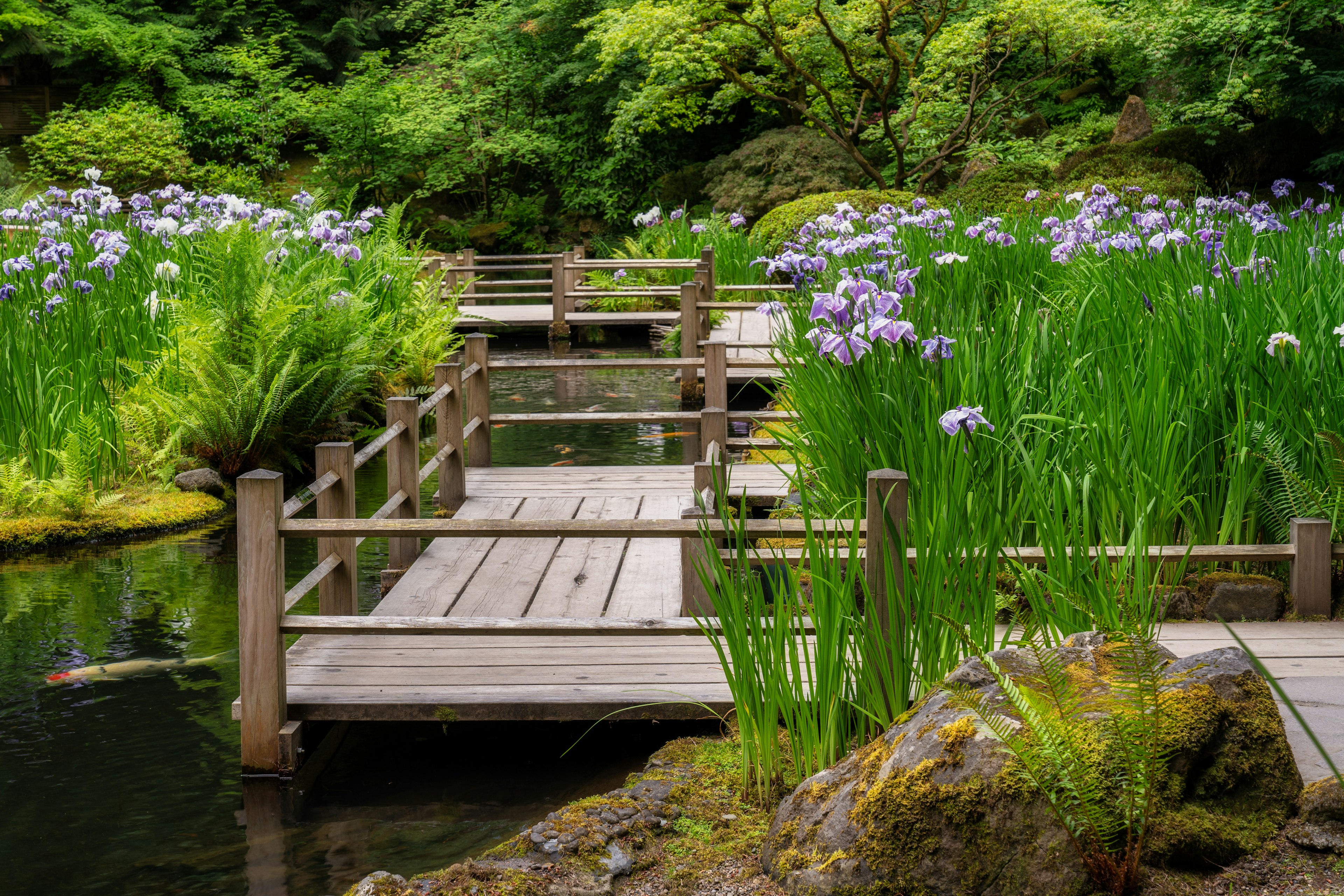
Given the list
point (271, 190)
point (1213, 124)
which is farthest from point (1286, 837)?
point (271, 190)

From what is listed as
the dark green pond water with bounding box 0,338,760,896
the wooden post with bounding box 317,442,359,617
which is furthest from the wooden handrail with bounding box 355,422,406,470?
the dark green pond water with bounding box 0,338,760,896

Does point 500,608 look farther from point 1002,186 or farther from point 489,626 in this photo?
point 1002,186

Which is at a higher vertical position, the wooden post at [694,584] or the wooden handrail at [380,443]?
the wooden handrail at [380,443]

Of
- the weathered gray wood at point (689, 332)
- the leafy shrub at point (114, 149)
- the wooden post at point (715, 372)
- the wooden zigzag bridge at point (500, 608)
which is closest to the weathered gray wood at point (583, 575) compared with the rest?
the wooden zigzag bridge at point (500, 608)

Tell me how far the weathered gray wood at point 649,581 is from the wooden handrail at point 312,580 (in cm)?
92

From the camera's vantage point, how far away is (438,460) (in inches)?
213

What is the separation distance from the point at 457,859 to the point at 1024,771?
1521 millimetres

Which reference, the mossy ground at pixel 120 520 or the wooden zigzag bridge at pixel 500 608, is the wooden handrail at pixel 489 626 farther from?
the mossy ground at pixel 120 520

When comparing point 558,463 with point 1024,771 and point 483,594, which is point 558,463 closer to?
point 483,594

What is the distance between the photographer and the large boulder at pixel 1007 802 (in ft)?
6.67

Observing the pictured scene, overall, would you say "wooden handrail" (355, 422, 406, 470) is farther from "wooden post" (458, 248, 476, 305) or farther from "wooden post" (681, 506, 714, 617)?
"wooden post" (458, 248, 476, 305)

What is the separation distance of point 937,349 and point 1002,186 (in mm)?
9909

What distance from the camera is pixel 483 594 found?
429 centimetres

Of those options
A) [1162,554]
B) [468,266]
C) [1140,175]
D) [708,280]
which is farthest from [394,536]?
[468,266]
